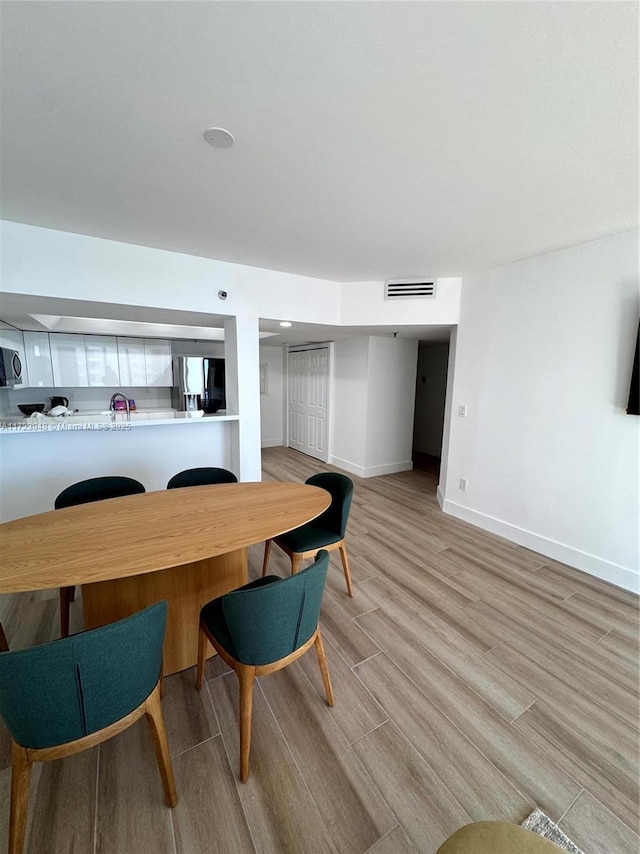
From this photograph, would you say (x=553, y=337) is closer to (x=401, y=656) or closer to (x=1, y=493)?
(x=401, y=656)

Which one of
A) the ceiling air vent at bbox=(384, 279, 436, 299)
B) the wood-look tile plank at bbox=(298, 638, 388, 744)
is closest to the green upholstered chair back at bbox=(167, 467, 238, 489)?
the wood-look tile plank at bbox=(298, 638, 388, 744)

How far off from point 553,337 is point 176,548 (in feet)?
10.6

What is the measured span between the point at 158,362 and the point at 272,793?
5259 mm

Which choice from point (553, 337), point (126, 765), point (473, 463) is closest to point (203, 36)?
point (126, 765)

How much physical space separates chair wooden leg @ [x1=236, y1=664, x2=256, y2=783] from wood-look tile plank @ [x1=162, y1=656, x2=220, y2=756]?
0.26 m

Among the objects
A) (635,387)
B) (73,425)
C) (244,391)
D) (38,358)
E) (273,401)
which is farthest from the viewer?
(273,401)

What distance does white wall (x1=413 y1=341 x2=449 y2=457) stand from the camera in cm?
636

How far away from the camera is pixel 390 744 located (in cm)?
141

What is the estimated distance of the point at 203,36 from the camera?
1.02 metres

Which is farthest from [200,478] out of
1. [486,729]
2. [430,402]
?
[430,402]

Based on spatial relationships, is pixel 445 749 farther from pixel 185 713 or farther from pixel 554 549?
pixel 554 549

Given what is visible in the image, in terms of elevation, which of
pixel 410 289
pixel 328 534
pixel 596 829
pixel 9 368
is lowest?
pixel 596 829

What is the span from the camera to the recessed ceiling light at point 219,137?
1.41 metres

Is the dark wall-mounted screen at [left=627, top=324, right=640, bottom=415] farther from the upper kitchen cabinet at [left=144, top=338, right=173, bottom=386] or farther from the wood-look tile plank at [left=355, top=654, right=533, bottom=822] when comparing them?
the upper kitchen cabinet at [left=144, top=338, right=173, bottom=386]
